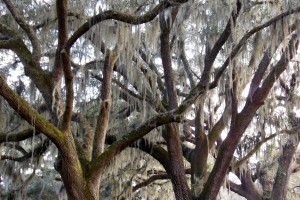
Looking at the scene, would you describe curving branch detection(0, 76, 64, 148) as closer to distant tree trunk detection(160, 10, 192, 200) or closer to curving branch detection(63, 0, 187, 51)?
curving branch detection(63, 0, 187, 51)

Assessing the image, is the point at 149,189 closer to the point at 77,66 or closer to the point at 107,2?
the point at 77,66

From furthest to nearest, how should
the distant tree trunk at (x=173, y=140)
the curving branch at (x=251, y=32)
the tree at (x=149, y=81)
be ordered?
the distant tree trunk at (x=173, y=140), the curving branch at (x=251, y=32), the tree at (x=149, y=81)

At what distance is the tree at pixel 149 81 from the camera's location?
446 centimetres

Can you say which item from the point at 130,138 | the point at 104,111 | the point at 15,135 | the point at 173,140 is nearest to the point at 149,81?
the point at 173,140

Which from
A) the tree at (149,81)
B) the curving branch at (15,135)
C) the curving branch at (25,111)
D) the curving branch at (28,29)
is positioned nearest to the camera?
the curving branch at (25,111)

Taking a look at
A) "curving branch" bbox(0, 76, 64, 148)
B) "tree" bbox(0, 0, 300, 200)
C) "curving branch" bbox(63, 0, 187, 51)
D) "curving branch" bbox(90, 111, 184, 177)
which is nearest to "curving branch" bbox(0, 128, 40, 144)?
"tree" bbox(0, 0, 300, 200)

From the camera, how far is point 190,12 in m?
5.33

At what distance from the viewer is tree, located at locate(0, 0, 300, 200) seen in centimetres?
446

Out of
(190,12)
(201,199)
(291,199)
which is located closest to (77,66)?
(190,12)

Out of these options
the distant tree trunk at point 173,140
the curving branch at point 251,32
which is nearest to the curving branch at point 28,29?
the distant tree trunk at point 173,140

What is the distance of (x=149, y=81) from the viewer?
20.3 ft

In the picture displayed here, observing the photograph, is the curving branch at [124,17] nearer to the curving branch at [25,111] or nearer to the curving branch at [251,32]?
the curving branch at [25,111]

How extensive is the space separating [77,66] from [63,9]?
2.09 metres

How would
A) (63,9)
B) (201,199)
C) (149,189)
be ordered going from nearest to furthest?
(63,9)
(201,199)
(149,189)
